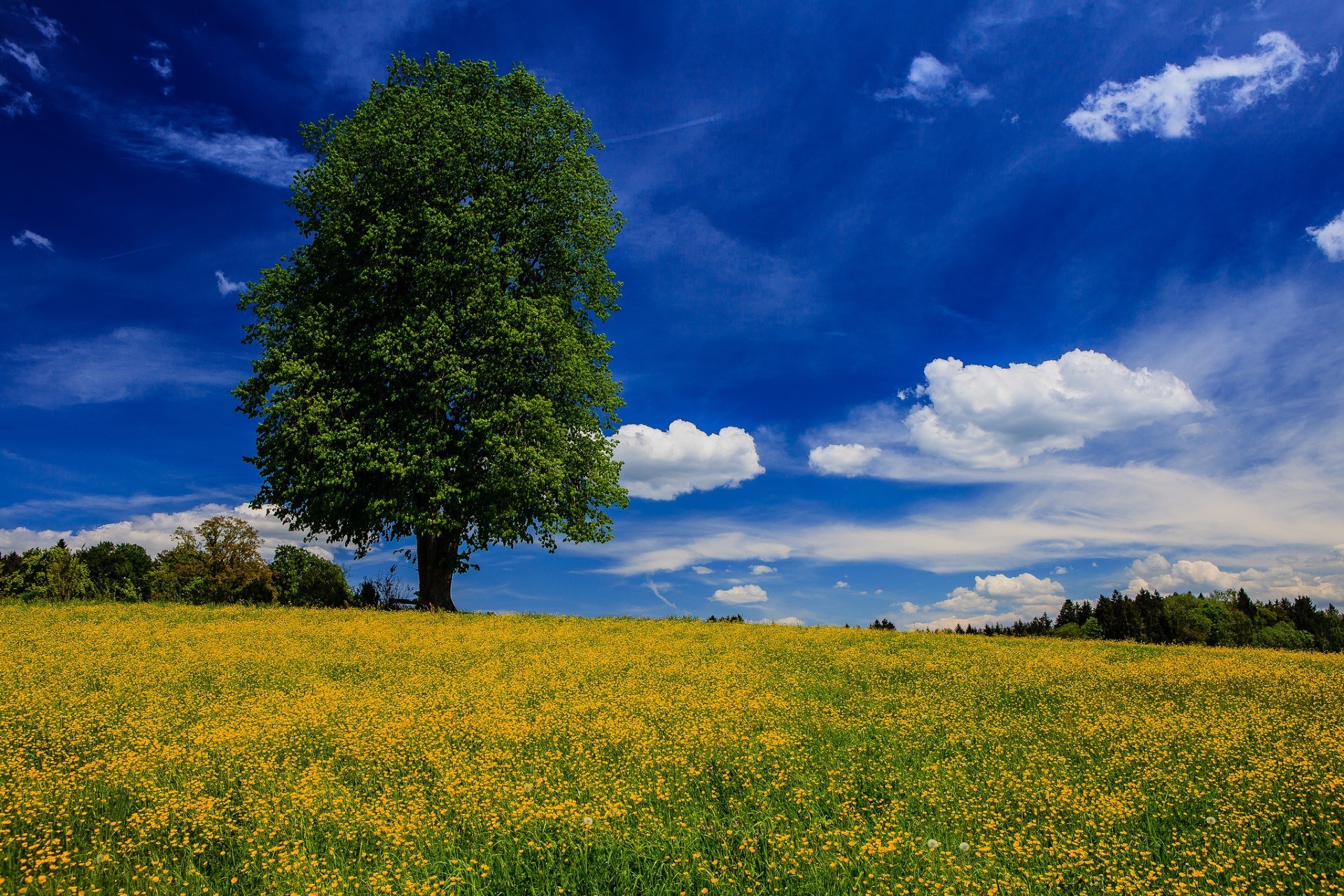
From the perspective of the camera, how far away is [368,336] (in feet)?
82.5

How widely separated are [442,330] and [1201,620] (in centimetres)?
6277

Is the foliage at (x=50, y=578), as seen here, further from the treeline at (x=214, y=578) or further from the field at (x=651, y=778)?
the field at (x=651, y=778)

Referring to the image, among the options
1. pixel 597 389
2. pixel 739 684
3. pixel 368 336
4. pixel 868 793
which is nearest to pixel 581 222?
pixel 597 389

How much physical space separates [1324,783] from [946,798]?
445 centimetres

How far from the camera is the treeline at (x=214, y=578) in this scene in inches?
1137

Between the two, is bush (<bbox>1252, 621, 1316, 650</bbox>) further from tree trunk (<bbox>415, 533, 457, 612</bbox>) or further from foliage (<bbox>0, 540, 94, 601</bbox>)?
foliage (<bbox>0, 540, 94, 601</bbox>)

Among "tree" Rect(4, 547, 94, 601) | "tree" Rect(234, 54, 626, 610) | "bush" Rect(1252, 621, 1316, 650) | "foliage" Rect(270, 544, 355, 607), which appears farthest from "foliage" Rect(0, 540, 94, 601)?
"bush" Rect(1252, 621, 1316, 650)

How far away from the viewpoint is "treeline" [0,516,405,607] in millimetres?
28891

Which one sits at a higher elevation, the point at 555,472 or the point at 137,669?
the point at 555,472

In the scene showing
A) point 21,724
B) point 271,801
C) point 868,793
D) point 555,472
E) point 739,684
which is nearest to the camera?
point 271,801

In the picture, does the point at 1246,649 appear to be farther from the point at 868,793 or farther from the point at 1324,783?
the point at 868,793

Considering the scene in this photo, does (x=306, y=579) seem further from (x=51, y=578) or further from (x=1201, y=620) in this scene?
(x=1201, y=620)

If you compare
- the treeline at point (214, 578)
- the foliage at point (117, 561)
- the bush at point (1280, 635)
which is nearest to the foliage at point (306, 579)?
the treeline at point (214, 578)

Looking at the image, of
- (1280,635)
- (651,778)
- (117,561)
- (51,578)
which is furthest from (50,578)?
(1280,635)
